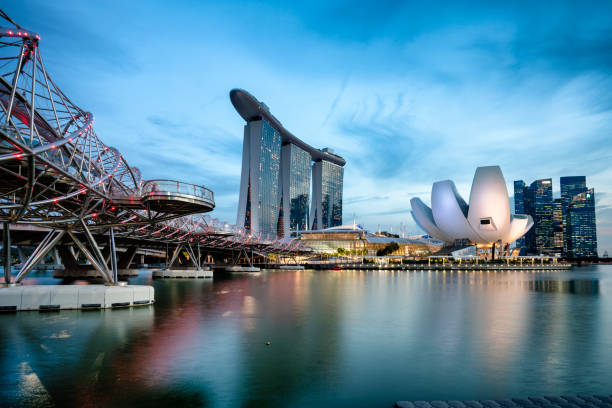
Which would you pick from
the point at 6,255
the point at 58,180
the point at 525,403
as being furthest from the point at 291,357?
the point at 6,255

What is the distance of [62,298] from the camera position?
16.7 m

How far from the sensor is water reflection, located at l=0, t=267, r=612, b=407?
7238mm

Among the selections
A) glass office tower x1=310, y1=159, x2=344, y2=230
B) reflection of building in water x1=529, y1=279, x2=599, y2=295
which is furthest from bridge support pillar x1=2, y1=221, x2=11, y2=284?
glass office tower x1=310, y1=159, x2=344, y2=230

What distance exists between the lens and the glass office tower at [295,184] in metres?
157

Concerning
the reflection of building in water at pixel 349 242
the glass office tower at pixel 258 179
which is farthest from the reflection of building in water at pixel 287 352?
the glass office tower at pixel 258 179

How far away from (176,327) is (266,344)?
391 centimetres

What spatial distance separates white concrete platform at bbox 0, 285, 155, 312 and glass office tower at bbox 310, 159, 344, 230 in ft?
522

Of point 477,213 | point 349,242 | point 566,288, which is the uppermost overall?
point 477,213

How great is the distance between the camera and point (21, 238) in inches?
1571

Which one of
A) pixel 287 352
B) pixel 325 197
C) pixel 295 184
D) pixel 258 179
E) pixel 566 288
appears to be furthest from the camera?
pixel 325 197

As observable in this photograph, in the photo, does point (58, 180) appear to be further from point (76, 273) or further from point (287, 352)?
point (76, 273)

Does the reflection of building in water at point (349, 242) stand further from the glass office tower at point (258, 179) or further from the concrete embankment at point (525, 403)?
the concrete embankment at point (525, 403)

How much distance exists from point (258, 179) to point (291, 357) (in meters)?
120

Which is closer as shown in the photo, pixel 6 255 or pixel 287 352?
pixel 287 352
